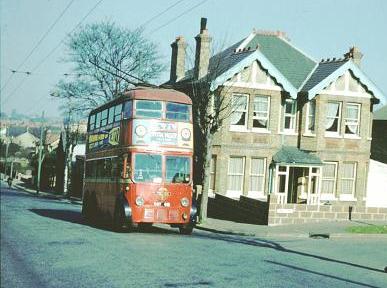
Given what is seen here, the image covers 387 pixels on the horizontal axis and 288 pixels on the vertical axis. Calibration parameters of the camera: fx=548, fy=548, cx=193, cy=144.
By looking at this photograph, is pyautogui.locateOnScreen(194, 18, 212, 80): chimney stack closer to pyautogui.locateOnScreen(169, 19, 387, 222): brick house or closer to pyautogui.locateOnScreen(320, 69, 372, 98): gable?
pyautogui.locateOnScreen(169, 19, 387, 222): brick house

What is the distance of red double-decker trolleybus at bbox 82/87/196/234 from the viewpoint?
18.0 m

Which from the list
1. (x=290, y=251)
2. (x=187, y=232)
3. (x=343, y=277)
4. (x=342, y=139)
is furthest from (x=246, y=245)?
(x=342, y=139)

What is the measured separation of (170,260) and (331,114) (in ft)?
74.9

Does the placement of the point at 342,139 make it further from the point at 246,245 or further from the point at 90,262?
the point at 90,262

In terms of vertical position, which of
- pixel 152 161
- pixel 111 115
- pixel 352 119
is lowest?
pixel 152 161

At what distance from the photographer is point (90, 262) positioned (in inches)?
437

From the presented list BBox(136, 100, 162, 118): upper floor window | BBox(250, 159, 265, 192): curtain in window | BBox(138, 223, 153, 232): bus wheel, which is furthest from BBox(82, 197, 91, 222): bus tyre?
BBox(250, 159, 265, 192): curtain in window

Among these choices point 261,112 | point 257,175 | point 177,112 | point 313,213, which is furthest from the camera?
point 257,175

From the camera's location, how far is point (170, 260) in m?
12.0

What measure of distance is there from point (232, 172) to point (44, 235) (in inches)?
671

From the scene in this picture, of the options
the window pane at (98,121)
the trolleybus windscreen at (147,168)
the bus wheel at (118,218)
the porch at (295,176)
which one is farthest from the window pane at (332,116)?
the bus wheel at (118,218)

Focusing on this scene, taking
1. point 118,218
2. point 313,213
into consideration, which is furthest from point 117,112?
point 313,213

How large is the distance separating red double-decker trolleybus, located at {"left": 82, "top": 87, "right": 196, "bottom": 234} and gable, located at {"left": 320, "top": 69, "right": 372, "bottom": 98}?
15.8m

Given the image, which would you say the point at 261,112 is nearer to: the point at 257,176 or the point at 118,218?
the point at 257,176
